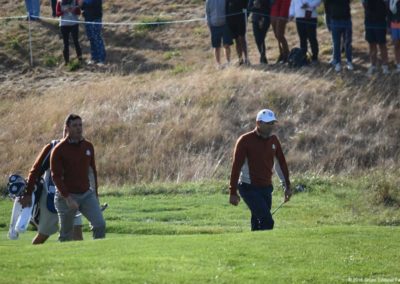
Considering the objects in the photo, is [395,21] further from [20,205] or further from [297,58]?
[20,205]

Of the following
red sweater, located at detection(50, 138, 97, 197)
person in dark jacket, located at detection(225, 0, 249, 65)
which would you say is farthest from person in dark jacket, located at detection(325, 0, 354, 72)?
red sweater, located at detection(50, 138, 97, 197)

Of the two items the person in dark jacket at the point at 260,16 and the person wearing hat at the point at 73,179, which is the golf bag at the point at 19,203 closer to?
the person wearing hat at the point at 73,179

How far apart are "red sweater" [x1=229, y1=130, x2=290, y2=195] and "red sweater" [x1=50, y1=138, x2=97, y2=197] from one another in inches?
77.0

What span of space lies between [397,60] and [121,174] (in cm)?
683

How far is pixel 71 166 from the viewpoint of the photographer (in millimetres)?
15398

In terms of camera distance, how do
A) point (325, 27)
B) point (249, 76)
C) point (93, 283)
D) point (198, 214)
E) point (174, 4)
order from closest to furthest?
point (93, 283) → point (198, 214) → point (249, 76) → point (325, 27) → point (174, 4)

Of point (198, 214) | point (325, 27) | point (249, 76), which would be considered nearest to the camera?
point (198, 214)

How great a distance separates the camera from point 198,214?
21.3 metres

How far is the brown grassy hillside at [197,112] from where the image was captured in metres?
26.3

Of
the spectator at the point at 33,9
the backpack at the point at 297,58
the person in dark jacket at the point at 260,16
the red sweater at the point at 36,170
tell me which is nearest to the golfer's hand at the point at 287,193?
the red sweater at the point at 36,170

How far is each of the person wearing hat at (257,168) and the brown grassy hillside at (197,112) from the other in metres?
9.49

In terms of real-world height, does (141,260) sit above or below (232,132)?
above

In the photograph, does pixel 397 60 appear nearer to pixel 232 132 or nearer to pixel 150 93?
pixel 232 132

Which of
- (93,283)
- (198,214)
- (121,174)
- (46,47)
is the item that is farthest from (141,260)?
(46,47)
